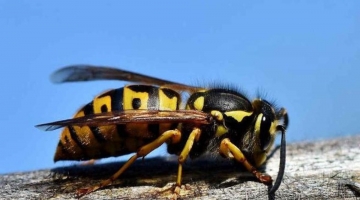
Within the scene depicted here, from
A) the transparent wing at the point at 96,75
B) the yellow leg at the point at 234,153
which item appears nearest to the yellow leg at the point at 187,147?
the yellow leg at the point at 234,153

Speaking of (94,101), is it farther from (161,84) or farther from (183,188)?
(183,188)

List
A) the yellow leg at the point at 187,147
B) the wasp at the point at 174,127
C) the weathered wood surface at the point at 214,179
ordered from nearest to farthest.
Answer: the weathered wood surface at the point at 214,179, the yellow leg at the point at 187,147, the wasp at the point at 174,127

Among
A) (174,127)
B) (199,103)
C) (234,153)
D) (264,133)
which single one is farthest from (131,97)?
(264,133)

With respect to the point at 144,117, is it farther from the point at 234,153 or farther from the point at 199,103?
the point at 234,153

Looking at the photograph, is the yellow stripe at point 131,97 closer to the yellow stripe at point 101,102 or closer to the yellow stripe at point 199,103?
the yellow stripe at point 101,102

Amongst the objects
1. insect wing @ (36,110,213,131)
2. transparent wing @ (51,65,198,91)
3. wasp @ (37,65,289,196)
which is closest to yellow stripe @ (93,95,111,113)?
wasp @ (37,65,289,196)

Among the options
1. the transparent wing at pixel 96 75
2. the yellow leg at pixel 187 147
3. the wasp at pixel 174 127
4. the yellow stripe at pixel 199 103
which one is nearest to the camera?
the yellow leg at pixel 187 147

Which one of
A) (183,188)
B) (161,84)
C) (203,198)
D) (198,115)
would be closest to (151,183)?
(183,188)

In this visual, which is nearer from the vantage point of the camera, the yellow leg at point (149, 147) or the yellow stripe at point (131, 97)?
the yellow leg at point (149, 147)
